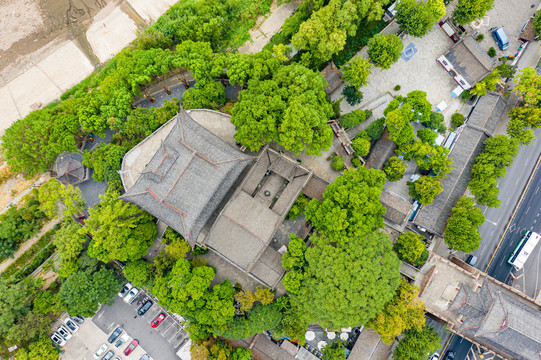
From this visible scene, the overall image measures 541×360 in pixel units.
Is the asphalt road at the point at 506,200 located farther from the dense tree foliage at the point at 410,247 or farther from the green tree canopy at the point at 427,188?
the dense tree foliage at the point at 410,247

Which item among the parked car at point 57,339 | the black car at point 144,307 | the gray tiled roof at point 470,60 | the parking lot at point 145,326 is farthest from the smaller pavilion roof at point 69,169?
the gray tiled roof at point 470,60

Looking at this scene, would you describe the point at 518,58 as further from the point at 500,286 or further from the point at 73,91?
the point at 73,91

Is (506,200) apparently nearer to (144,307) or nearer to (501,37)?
(501,37)

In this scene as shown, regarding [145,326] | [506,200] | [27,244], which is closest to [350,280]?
[506,200]

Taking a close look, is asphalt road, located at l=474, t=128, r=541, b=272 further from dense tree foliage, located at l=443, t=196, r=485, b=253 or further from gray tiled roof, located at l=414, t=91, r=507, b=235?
gray tiled roof, located at l=414, t=91, r=507, b=235

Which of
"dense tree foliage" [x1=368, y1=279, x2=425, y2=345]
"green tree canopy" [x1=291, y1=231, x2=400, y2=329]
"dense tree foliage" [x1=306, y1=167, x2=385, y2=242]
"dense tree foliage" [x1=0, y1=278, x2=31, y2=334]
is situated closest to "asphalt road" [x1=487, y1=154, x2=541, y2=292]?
"dense tree foliage" [x1=368, y1=279, x2=425, y2=345]

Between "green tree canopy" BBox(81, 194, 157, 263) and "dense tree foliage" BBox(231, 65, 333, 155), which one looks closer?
"dense tree foliage" BBox(231, 65, 333, 155)
